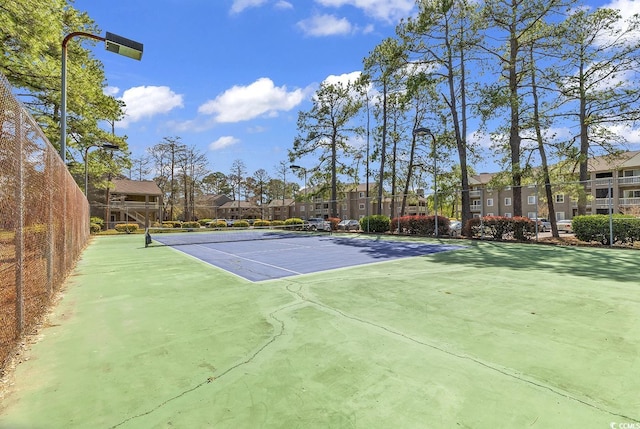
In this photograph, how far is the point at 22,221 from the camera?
130 inches

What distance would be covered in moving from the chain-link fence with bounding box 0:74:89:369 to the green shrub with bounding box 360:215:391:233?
65.3 feet

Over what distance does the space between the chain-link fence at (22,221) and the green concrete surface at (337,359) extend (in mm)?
389

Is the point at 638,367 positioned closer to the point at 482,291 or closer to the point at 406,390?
the point at 406,390

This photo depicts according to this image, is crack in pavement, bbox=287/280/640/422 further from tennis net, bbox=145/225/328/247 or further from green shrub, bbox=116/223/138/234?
green shrub, bbox=116/223/138/234

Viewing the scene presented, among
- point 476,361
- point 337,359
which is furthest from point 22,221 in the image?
point 476,361

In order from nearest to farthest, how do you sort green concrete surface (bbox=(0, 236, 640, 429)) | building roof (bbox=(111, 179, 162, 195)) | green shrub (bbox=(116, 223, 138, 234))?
green concrete surface (bbox=(0, 236, 640, 429))
green shrub (bbox=(116, 223, 138, 234))
building roof (bbox=(111, 179, 162, 195))

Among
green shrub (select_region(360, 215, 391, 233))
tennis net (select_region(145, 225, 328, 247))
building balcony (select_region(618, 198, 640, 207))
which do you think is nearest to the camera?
tennis net (select_region(145, 225, 328, 247))

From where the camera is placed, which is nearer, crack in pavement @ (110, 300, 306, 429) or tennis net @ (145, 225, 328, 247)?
crack in pavement @ (110, 300, 306, 429)

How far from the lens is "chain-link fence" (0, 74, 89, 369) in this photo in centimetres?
288

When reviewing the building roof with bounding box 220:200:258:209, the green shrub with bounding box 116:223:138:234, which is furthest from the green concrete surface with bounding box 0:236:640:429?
the building roof with bounding box 220:200:258:209

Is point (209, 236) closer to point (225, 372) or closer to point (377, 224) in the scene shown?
point (377, 224)

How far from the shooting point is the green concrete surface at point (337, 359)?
2141 millimetres

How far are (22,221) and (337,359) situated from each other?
360 cm

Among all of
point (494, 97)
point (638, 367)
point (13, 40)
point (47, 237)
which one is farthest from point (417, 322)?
point (494, 97)
